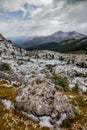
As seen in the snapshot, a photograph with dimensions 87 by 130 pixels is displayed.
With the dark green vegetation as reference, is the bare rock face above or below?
above

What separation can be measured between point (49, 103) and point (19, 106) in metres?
4.54

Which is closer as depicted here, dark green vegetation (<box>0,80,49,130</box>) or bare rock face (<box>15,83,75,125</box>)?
dark green vegetation (<box>0,80,49,130</box>)

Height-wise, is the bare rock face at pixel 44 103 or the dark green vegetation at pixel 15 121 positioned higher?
the bare rock face at pixel 44 103

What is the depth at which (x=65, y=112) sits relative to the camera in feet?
97.8

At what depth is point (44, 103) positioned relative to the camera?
30203mm

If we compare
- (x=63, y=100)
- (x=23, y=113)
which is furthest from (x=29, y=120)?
(x=63, y=100)

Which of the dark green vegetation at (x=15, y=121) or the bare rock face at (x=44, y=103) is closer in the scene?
the dark green vegetation at (x=15, y=121)

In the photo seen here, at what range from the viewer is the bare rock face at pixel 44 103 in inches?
1164

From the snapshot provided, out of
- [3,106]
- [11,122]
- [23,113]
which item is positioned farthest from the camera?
[3,106]

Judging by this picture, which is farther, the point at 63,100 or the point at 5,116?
the point at 63,100

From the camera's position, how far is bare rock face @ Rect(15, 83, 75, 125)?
29562mm

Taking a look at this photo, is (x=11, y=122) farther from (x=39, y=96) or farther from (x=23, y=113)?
(x=39, y=96)

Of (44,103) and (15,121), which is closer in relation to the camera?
(15,121)

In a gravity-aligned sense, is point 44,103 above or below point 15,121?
above
